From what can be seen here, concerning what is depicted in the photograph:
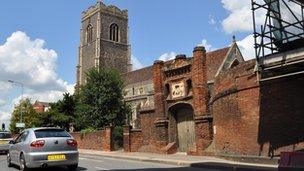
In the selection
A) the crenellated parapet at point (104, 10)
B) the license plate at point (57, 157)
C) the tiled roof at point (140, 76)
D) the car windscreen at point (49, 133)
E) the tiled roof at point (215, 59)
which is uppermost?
the crenellated parapet at point (104, 10)

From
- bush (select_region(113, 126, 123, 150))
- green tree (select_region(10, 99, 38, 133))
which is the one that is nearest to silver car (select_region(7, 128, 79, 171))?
bush (select_region(113, 126, 123, 150))

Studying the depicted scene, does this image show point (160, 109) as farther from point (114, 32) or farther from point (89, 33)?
point (89, 33)

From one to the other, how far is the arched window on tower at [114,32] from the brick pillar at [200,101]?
72.6m

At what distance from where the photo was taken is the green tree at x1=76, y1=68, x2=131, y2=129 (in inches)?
1779

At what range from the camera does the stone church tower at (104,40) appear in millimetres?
94062

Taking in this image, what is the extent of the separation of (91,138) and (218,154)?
1732cm

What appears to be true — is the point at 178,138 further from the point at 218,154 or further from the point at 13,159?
the point at 13,159

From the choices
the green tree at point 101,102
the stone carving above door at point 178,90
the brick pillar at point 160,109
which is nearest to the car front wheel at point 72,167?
the stone carving above door at point 178,90

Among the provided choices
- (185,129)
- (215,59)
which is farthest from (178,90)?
(215,59)

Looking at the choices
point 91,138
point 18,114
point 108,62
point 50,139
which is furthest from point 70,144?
point 108,62

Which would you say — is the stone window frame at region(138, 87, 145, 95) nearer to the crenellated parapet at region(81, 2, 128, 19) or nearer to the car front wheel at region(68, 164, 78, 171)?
the crenellated parapet at region(81, 2, 128, 19)

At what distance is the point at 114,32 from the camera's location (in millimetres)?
98938

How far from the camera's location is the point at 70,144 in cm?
1522

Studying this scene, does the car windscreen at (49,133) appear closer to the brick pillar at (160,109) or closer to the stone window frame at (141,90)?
the brick pillar at (160,109)
